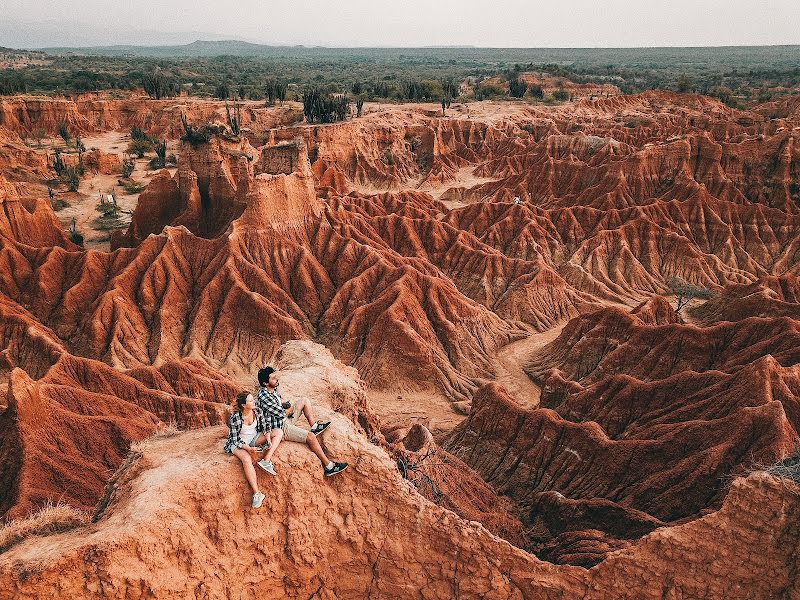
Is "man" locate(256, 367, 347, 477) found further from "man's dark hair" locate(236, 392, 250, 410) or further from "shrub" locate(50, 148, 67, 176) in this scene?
"shrub" locate(50, 148, 67, 176)

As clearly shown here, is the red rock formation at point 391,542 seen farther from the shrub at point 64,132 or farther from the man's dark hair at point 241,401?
the shrub at point 64,132

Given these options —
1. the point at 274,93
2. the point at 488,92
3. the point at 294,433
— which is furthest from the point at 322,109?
the point at 294,433

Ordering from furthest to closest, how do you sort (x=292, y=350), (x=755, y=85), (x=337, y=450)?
(x=755, y=85) < (x=292, y=350) < (x=337, y=450)

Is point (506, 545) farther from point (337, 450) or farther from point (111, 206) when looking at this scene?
point (111, 206)

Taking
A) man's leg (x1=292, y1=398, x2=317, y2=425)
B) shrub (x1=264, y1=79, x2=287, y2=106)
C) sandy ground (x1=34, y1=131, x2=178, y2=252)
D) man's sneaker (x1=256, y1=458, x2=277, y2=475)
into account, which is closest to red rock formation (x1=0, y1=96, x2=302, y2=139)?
shrub (x1=264, y1=79, x2=287, y2=106)

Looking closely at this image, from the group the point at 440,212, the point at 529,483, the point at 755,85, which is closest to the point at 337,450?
the point at 529,483

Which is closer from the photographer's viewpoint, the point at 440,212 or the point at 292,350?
the point at 292,350

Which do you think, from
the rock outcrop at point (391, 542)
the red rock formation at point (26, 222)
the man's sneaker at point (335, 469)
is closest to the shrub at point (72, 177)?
the red rock formation at point (26, 222)

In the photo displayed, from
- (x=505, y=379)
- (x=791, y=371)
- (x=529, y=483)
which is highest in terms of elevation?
(x=791, y=371)
